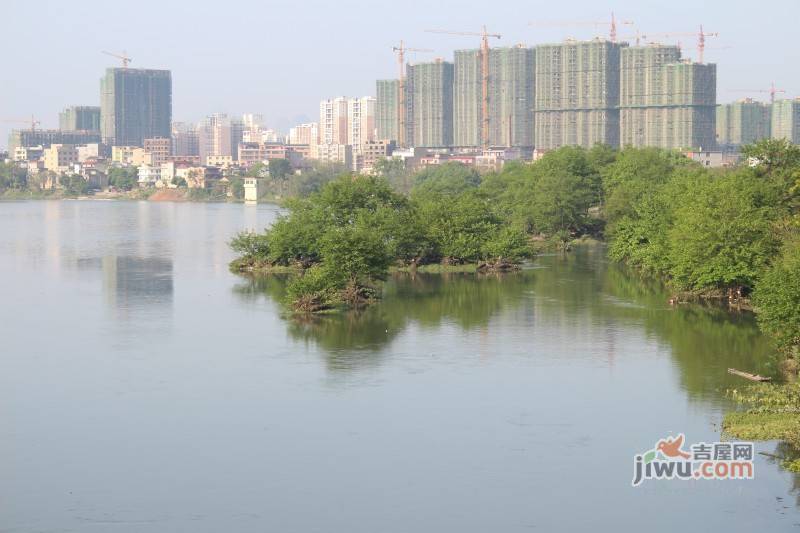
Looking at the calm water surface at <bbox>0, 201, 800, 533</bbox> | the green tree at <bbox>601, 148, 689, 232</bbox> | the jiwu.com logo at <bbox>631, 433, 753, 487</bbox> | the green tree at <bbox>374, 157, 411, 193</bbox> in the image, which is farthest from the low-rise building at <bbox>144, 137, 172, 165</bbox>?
the jiwu.com logo at <bbox>631, 433, 753, 487</bbox>

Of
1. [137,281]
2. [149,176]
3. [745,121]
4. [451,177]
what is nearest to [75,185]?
[149,176]

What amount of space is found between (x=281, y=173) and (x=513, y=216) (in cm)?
4985

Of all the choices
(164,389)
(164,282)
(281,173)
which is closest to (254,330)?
(164,389)

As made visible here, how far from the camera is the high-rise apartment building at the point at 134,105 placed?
142375 mm

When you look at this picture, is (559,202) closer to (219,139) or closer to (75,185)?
(75,185)

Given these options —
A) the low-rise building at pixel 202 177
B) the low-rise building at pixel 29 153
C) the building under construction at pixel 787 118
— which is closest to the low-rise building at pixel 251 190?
the low-rise building at pixel 202 177

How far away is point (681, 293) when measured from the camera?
77.7ft

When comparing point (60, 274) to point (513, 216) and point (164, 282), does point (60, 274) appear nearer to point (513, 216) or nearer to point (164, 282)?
point (164, 282)

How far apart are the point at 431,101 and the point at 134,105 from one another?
58964 mm

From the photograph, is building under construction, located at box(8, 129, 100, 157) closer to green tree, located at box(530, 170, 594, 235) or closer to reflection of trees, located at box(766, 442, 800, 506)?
green tree, located at box(530, 170, 594, 235)

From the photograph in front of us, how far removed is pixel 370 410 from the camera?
48.2 feet

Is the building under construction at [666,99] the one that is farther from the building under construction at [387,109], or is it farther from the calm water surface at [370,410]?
the calm water surface at [370,410]

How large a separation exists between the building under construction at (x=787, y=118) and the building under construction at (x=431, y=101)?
1066 inches

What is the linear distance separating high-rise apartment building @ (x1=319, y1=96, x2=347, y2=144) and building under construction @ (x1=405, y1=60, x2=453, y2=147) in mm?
37703
